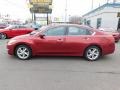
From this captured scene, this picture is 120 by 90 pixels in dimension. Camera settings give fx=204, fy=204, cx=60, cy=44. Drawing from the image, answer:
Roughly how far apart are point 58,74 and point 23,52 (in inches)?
99.1

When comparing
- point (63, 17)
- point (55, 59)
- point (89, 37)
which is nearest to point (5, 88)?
point (55, 59)

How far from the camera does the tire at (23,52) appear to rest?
8.07m

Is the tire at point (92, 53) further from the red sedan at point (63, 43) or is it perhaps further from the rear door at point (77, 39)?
the rear door at point (77, 39)

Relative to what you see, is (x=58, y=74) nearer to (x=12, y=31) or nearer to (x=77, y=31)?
(x=77, y=31)

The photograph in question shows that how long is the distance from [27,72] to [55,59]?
2.16 meters

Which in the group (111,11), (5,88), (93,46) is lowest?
(5,88)

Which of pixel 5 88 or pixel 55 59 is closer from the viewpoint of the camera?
pixel 5 88

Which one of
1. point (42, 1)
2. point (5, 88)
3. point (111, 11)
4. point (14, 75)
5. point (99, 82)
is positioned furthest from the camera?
point (42, 1)

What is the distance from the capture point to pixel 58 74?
6.07 meters

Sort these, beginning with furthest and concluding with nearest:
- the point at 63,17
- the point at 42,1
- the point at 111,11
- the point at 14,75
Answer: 1. the point at 63,17
2. the point at 42,1
3. the point at 111,11
4. the point at 14,75

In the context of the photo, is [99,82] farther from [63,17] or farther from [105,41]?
[63,17]

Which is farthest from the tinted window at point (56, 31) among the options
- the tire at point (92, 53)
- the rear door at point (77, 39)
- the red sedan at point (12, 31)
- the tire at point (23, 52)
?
the red sedan at point (12, 31)

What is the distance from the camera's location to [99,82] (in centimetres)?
540

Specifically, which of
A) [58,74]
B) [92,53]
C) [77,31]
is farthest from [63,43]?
[58,74]
